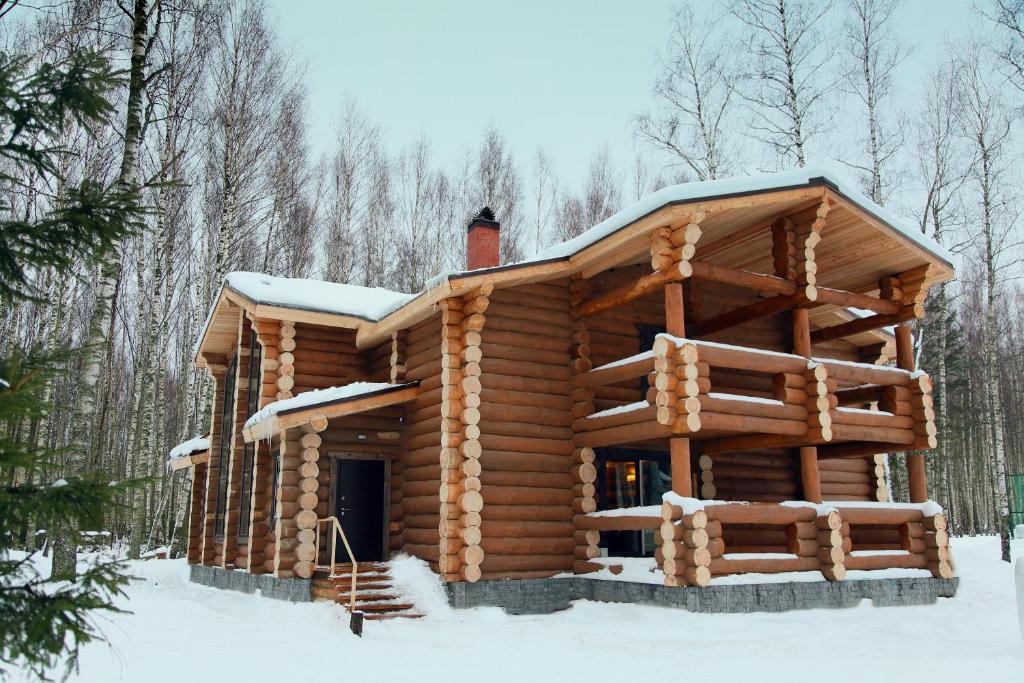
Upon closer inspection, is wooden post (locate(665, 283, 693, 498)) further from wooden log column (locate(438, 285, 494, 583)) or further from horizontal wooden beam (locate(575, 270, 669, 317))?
wooden log column (locate(438, 285, 494, 583))

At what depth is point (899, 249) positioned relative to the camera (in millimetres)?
13930

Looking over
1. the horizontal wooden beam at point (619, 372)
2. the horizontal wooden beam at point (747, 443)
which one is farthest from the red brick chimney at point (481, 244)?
the horizontal wooden beam at point (747, 443)

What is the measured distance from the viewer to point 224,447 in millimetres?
17688

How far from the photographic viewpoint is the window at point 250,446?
1545 cm

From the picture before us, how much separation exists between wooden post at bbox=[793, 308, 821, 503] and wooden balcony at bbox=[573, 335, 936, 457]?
0.23 m

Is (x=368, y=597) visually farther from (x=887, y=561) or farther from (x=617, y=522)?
(x=887, y=561)

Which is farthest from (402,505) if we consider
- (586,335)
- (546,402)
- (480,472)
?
(586,335)

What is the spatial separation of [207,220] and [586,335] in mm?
14160

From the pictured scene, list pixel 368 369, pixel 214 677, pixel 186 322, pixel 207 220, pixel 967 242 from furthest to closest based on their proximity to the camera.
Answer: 1. pixel 186 322
2. pixel 207 220
3. pixel 967 242
4. pixel 368 369
5. pixel 214 677

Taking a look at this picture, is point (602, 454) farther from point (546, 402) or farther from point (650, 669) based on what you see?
point (650, 669)

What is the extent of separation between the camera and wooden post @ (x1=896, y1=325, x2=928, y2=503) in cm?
1421

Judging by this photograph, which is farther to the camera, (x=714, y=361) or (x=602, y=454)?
(x=602, y=454)

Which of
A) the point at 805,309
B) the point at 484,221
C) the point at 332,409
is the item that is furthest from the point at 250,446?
the point at 805,309

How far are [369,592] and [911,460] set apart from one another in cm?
978
